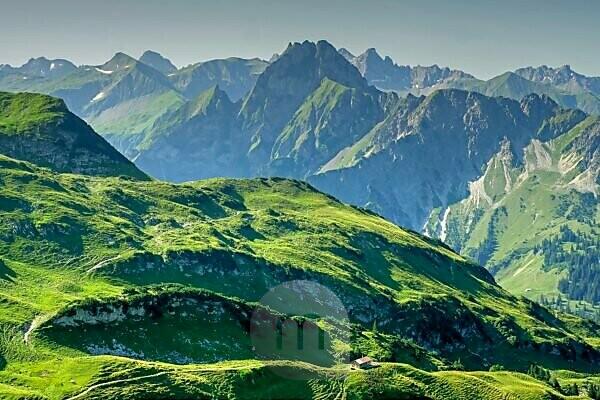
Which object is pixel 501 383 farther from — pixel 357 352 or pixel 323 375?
pixel 323 375

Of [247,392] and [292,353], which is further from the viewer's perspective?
[292,353]

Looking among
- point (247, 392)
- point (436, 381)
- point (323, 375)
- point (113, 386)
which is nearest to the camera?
point (113, 386)

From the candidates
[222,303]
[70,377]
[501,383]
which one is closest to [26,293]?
[222,303]

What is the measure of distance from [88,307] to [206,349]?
26.8m

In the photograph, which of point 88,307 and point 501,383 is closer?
point 88,307

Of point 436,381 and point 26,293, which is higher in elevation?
point 26,293

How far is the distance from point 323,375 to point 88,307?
171 ft

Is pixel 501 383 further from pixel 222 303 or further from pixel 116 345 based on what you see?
pixel 116 345

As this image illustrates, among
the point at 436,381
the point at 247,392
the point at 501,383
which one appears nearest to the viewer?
the point at 247,392

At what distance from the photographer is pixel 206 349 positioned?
519 feet

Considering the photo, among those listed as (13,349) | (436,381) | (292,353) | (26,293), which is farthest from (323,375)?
(26,293)

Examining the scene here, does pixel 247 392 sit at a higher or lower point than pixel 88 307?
lower

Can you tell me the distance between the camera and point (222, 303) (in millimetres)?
178000

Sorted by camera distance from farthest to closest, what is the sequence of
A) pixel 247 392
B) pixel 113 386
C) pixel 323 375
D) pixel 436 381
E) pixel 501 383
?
pixel 501 383 < pixel 436 381 < pixel 323 375 < pixel 247 392 < pixel 113 386
